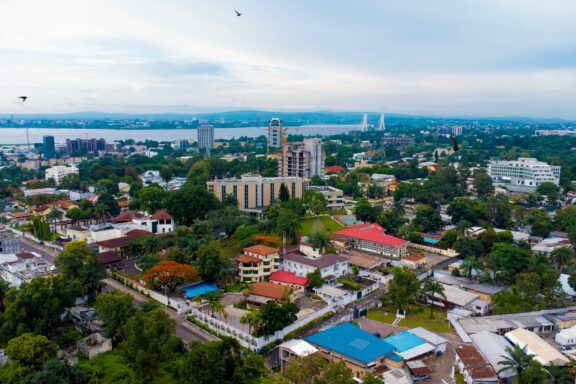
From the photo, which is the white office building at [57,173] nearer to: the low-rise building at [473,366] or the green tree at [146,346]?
the green tree at [146,346]

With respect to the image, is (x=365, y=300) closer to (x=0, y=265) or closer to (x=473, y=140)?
(x=0, y=265)

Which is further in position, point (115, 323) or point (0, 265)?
point (0, 265)

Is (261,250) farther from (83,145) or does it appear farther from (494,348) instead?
(83,145)

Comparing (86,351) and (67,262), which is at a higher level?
(67,262)

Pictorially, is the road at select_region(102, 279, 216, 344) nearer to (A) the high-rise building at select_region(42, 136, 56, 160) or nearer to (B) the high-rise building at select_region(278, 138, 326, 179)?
(B) the high-rise building at select_region(278, 138, 326, 179)

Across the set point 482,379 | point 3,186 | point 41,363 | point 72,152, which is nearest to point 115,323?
point 41,363
